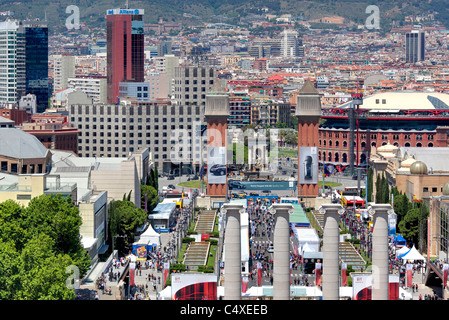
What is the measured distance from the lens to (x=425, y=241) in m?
66.6

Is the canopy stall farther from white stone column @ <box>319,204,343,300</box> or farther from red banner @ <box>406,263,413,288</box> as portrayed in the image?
white stone column @ <box>319,204,343,300</box>

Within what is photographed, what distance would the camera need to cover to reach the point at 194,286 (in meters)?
48.6

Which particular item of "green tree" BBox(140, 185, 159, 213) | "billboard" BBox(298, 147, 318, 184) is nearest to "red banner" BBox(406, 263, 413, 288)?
"green tree" BBox(140, 185, 159, 213)

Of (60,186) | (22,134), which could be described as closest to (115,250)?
(60,186)

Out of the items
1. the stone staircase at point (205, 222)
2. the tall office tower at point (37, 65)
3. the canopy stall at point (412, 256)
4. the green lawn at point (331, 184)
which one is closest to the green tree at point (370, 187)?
the green lawn at point (331, 184)

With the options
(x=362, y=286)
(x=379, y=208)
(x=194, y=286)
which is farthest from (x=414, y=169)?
(x=379, y=208)

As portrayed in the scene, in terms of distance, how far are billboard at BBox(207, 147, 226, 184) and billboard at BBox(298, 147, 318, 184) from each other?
6148 mm

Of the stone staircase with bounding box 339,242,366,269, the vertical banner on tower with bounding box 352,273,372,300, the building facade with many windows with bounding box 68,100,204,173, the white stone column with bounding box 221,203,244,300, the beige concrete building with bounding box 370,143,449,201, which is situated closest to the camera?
the white stone column with bounding box 221,203,244,300

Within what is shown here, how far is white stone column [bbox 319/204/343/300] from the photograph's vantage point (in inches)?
1592

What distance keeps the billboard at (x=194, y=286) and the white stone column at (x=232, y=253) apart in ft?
27.3

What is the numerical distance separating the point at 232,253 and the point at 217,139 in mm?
52172

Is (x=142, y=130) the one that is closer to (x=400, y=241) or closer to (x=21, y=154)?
(x=21, y=154)
